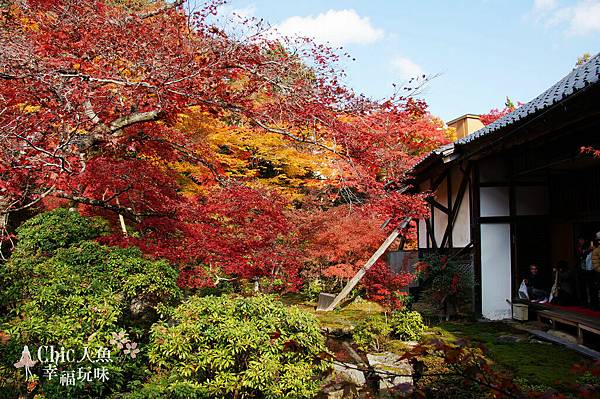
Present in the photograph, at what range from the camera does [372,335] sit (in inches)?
313

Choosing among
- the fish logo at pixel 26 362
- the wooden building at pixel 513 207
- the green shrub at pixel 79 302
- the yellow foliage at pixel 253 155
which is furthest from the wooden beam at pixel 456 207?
the fish logo at pixel 26 362

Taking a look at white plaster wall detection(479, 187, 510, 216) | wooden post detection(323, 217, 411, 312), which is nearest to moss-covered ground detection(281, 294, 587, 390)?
wooden post detection(323, 217, 411, 312)

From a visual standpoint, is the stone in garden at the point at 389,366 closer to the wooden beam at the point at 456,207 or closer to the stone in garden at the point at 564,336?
the stone in garden at the point at 564,336

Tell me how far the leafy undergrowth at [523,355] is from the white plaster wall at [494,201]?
2199mm

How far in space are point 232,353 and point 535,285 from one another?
275 inches

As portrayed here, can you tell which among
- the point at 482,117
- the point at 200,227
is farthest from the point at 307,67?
the point at 482,117

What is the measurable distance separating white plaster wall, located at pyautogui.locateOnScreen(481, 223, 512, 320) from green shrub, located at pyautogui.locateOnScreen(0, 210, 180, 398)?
253 inches

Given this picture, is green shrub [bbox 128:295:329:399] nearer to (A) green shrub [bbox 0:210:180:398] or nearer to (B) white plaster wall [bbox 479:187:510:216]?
(A) green shrub [bbox 0:210:180:398]

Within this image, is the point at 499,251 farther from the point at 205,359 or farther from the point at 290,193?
the point at 290,193

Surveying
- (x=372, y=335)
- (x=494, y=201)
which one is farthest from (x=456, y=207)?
(x=372, y=335)

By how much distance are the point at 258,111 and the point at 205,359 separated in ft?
13.6

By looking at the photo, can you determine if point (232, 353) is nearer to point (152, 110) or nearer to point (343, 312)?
point (152, 110)

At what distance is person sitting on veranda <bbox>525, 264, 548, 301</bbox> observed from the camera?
8961mm

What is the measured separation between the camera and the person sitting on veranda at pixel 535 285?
8.96 meters
